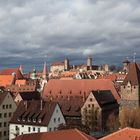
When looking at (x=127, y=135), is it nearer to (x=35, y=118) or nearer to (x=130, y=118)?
(x=35, y=118)

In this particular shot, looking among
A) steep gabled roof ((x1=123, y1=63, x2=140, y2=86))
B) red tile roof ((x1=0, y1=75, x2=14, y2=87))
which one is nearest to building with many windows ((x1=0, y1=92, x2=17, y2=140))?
steep gabled roof ((x1=123, y1=63, x2=140, y2=86))

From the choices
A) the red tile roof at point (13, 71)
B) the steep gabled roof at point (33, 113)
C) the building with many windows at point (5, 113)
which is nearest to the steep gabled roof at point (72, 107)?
the steep gabled roof at point (33, 113)

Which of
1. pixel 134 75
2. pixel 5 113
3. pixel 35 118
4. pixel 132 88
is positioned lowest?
pixel 35 118

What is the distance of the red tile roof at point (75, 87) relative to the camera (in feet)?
335

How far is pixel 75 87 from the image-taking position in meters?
104

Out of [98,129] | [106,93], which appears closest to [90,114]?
[98,129]

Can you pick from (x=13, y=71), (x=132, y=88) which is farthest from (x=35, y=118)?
(x=13, y=71)

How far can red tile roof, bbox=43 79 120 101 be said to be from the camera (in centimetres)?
10200

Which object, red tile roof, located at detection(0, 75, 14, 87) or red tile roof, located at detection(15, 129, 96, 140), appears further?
red tile roof, located at detection(0, 75, 14, 87)

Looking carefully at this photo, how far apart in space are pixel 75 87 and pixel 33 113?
1386 inches

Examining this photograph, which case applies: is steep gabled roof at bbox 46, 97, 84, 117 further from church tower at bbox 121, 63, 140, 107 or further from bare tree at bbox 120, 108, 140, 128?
bare tree at bbox 120, 108, 140, 128

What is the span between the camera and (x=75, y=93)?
338 ft

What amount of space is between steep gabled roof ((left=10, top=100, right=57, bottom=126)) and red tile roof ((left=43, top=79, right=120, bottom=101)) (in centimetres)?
2944

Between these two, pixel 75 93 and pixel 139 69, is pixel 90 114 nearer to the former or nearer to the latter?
pixel 139 69
